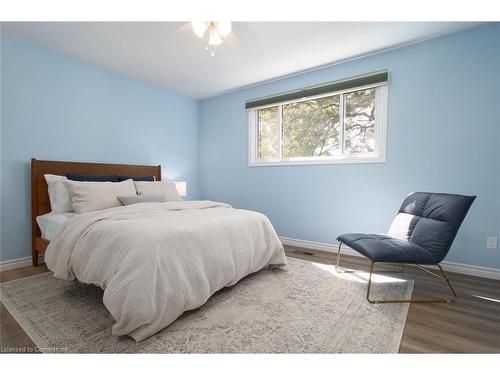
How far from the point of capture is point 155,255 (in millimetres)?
1399

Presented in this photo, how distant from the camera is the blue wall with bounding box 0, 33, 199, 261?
2449mm

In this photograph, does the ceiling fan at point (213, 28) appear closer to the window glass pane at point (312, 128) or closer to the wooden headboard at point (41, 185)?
the window glass pane at point (312, 128)

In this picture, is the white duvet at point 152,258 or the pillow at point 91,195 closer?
the white duvet at point 152,258

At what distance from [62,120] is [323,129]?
10.7 feet

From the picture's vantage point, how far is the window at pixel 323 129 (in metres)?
2.88

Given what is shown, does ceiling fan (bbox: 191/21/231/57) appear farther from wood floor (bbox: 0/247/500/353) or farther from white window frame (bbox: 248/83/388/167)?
wood floor (bbox: 0/247/500/353)

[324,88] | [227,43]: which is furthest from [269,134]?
[227,43]

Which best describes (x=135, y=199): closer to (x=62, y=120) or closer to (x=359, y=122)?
(x=62, y=120)

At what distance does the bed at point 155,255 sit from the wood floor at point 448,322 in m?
0.41

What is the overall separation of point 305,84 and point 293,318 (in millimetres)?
2900

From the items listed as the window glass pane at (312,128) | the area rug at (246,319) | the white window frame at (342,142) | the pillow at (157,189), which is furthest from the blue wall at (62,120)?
the window glass pane at (312,128)

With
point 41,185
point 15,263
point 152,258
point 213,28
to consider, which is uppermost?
point 213,28

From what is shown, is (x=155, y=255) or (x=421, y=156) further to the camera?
(x=421, y=156)
